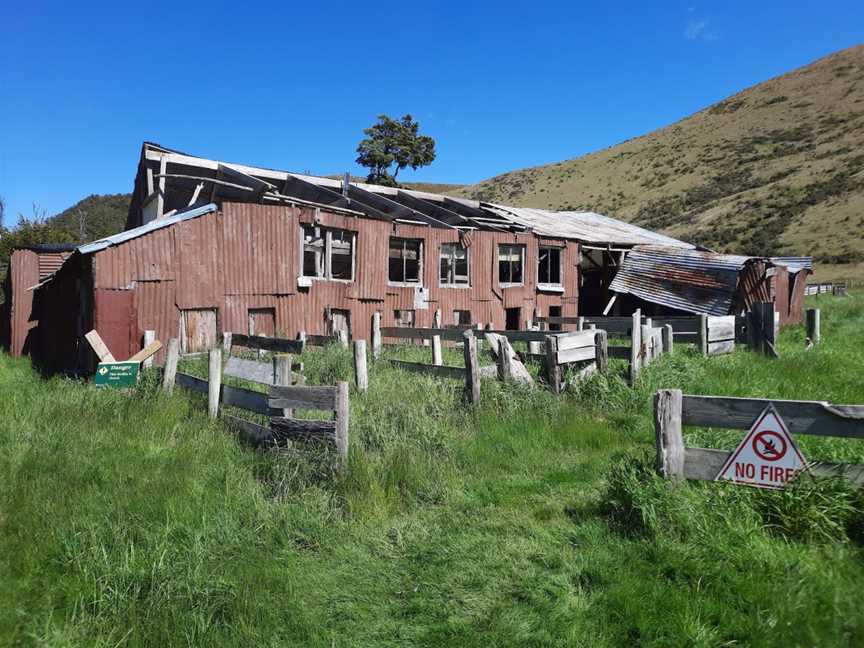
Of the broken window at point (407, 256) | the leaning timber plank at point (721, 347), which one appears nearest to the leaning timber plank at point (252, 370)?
the leaning timber plank at point (721, 347)

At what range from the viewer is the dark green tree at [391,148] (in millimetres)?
62531

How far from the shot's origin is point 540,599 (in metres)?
3.63

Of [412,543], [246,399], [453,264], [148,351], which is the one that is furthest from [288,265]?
[412,543]

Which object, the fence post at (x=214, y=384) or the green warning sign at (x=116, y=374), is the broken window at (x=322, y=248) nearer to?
the green warning sign at (x=116, y=374)

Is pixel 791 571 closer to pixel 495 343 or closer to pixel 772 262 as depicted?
pixel 495 343

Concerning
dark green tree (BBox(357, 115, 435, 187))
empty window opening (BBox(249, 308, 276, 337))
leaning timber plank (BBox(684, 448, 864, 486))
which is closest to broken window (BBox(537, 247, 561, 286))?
empty window opening (BBox(249, 308, 276, 337))

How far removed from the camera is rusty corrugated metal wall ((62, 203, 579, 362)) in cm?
1290

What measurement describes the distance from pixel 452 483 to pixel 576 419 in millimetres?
2420

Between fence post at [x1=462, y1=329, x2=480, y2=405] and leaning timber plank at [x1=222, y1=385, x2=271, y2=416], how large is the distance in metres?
2.86

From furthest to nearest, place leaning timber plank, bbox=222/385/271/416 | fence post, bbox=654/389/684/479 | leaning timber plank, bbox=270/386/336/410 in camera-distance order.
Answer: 1. leaning timber plank, bbox=222/385/271/416
2. leaning timber plank, bbox=270/386/336/410
3. fence post, bbox=654/389/684/479

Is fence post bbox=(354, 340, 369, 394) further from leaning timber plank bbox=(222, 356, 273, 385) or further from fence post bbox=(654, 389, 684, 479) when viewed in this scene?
fence post bbox=(654, 389, 684, 479)

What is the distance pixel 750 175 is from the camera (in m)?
60.9

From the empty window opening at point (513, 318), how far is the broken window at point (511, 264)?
3.67 ft

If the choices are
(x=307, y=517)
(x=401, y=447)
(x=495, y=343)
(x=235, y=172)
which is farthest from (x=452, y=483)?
(x=235, y=172)
